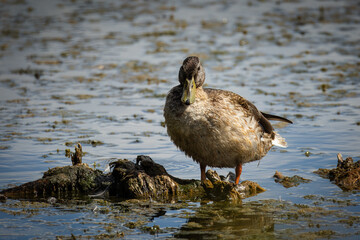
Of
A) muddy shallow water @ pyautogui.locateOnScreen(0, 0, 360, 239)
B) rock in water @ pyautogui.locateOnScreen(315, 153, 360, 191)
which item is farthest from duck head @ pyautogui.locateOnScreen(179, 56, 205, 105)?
rock in water @ pyautogui.locateOnScreen(315, 153, 360, 191)

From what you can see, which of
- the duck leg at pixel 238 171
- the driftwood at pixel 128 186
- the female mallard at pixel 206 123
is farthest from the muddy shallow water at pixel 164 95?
the female mallard at pixel 206 123

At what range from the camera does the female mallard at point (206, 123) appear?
265 inches

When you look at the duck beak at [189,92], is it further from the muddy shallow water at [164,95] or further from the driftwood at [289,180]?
the driftwood at [289,180]

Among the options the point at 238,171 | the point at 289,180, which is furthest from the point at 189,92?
the point at 289,180

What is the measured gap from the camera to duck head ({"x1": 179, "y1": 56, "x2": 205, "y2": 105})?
22.0ft

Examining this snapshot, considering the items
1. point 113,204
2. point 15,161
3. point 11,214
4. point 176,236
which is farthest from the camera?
point 15,161

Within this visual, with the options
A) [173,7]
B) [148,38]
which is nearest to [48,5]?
[173,7]

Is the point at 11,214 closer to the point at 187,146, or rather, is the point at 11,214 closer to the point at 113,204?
the point at 113,204

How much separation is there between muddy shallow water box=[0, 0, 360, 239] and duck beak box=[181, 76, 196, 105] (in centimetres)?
120

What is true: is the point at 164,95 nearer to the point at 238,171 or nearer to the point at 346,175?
the point at 238,171

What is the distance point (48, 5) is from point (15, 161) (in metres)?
16.1

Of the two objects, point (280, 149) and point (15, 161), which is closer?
point (15, 161)

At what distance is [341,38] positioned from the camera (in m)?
17.1

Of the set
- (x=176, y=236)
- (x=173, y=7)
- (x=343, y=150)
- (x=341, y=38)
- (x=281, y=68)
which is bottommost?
(x=176, y=236)
